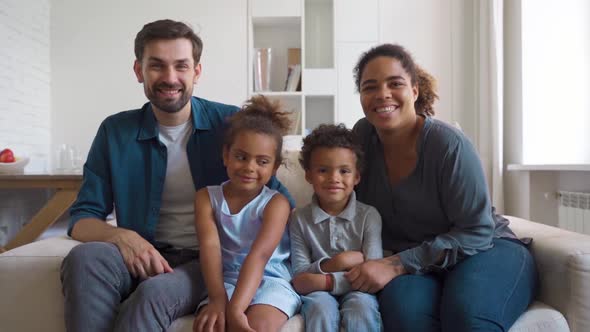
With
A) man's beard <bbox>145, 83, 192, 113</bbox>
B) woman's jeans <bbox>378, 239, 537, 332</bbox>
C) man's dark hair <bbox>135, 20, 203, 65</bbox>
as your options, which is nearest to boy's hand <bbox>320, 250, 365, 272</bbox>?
woman's jeans <bbox>378, 239, 537, 332</bbox>

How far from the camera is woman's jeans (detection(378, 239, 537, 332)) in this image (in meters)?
1.04

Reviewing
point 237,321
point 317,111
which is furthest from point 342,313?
point 317,111

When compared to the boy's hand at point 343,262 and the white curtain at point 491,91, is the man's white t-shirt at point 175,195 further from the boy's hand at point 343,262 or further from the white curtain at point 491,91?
the white curtain at point 491,91

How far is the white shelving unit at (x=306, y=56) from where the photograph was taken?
3316 millimetres

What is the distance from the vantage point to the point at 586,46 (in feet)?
8.41

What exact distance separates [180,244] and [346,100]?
7.14 feet

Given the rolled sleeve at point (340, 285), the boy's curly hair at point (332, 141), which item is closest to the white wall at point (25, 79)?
the boy's curly hair at point (332, 141)

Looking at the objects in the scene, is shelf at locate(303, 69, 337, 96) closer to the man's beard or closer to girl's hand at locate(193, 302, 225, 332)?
the man's beard

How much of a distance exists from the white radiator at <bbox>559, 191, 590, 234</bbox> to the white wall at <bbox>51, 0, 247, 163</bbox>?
7.13 feet

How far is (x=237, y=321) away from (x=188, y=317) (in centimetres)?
16

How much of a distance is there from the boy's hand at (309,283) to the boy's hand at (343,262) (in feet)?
0.16

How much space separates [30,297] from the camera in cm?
114

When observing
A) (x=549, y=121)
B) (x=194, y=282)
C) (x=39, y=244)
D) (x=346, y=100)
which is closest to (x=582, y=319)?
(x=194, y=282)

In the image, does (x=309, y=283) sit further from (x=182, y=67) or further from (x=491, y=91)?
(x=491, y=91)
